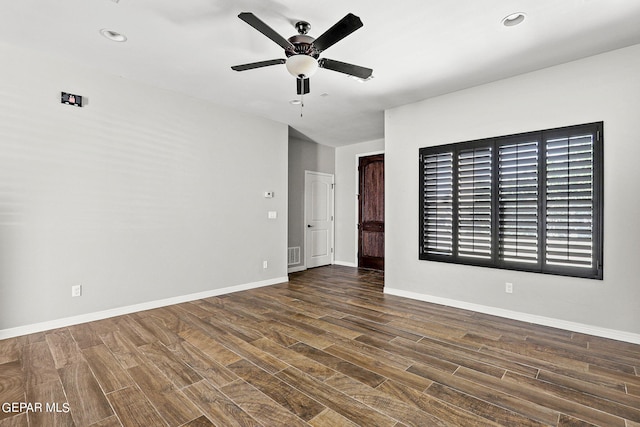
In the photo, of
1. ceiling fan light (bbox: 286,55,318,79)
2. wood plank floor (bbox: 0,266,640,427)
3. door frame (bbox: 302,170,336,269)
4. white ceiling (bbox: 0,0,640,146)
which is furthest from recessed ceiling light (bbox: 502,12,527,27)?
door frame (bbox: 302,170,336,269)

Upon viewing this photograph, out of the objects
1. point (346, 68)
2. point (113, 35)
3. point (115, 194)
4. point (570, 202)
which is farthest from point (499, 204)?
point (115, 194)

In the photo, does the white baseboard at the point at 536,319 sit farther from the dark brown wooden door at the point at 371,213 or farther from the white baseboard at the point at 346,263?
the white baseboard at the point at 346,263

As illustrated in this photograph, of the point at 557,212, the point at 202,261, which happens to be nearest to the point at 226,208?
the point at 202,261

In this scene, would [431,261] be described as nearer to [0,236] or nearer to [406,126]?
[406,126]

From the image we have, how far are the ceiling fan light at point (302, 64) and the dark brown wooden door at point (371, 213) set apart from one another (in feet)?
14.1

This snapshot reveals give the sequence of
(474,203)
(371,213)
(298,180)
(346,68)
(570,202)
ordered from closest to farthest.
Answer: (346,68), (570,202), (474,203), (298,180), (371,213)

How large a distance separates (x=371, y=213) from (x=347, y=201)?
74 centimetres

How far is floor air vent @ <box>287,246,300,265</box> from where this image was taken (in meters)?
6.52

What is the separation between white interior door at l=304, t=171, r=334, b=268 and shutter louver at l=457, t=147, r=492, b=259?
347 centimetres

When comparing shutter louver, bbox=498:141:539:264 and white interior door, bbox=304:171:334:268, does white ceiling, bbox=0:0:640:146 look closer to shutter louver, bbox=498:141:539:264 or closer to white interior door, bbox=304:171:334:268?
shutter louver, bbox=498:141:539:264

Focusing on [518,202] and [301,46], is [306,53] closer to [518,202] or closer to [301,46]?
[301,46]

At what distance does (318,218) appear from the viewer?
7.13 metres

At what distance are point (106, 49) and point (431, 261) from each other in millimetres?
4519

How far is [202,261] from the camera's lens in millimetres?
→ 4520
